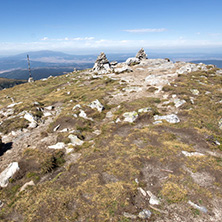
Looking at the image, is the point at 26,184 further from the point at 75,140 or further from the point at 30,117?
the point at 30,117

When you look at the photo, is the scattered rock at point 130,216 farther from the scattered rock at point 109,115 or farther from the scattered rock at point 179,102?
the scattered rock at point 179,102

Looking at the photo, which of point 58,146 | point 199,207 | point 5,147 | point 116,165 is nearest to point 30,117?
point 5,147

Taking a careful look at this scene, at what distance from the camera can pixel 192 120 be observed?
77.9 feet

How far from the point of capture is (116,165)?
50.7 feet

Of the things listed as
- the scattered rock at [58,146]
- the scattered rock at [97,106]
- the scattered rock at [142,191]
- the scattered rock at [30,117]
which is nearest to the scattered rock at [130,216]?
the scattered rock at [142,191]

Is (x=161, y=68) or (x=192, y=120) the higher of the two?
(x=161, y=68)

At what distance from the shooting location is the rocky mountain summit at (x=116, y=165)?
36.1 ft

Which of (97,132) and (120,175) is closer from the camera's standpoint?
(120,175)

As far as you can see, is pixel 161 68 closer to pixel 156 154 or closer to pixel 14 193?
pixel 156 154

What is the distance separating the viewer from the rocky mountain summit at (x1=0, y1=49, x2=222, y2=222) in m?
11.0

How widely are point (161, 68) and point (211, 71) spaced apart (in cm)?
2025

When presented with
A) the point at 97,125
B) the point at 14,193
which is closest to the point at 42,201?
the point at 14,193

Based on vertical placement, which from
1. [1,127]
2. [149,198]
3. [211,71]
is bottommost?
[1,127]

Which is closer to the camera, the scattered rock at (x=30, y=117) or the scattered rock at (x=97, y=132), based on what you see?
the scattered rock at (x=97, y=132)
